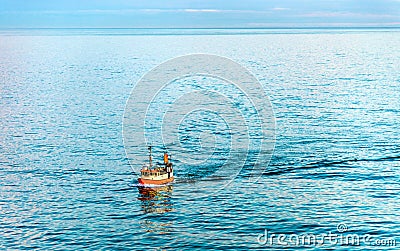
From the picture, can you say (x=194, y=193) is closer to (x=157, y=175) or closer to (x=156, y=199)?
(x=156, y=199)

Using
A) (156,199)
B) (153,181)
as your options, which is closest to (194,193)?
(156,199)

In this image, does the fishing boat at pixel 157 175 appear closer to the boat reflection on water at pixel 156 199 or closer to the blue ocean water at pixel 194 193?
the boat reflection on water at pixel 156 199

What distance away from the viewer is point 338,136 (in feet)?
385

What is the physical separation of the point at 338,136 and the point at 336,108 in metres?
32.0

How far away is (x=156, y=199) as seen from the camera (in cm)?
8450

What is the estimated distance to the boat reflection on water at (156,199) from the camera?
80.2m

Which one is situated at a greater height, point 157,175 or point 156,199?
point 157,175

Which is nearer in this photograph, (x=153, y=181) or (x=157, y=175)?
(x=153, y=181)

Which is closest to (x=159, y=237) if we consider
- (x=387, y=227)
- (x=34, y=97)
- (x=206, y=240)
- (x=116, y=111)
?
(x=206, y=240)

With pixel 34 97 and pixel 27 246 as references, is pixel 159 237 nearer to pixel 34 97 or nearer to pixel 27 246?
pixel 27 246

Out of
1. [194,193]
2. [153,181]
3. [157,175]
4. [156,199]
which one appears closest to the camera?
[156,199]

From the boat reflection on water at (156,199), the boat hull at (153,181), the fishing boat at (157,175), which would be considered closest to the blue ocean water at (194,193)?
the boat reflection on water at (156,199)

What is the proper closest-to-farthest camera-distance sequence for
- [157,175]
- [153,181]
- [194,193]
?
[194,193] < [153,181] < [157,175]

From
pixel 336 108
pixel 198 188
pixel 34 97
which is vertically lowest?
pixel 198 188
